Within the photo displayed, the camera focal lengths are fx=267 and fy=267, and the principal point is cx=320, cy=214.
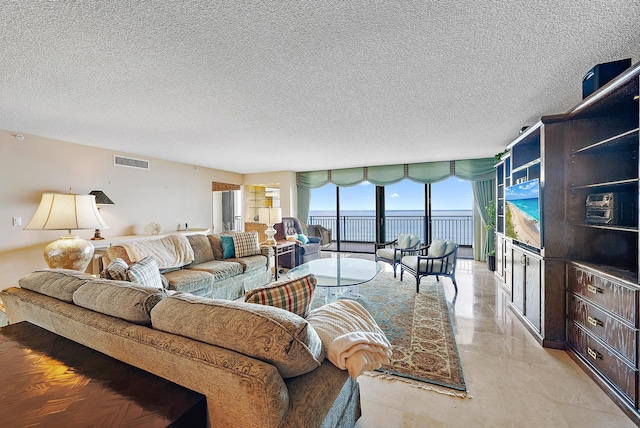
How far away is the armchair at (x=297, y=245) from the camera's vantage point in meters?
5.18

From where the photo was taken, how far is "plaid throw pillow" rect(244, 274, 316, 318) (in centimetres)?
124

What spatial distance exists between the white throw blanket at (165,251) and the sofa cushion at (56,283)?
1292 millimetres

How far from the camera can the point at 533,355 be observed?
2.22 meters

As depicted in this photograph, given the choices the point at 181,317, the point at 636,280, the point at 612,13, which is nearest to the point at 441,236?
the point at 636,280

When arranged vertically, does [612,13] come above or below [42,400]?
above

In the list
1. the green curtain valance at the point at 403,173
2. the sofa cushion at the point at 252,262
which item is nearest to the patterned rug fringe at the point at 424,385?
the sofa cushion at the point at 252,262

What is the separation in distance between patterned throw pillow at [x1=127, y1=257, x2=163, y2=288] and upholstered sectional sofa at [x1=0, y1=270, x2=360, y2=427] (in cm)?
70

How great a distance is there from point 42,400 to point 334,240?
23.9ft

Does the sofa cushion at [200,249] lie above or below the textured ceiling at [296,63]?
below

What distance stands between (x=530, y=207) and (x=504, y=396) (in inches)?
71.4

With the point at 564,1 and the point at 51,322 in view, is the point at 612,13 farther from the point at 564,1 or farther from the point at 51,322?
the point at 51,322

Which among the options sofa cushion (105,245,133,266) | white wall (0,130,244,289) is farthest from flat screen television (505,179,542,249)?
white wall (0,130,244,289)

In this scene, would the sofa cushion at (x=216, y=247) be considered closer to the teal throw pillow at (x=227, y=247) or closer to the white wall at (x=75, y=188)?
the teal throw pillow at (x=227, y=247)

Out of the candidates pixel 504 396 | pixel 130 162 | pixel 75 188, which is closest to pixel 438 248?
pixel 504 396
